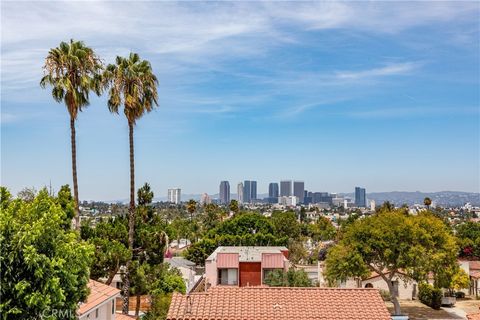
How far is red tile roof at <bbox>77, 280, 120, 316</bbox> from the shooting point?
70.6ft

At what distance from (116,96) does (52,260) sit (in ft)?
61.8

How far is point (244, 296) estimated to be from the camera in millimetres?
21953

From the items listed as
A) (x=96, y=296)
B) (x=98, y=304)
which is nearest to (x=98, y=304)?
(x=98, y=304)

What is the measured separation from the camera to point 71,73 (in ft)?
96.8

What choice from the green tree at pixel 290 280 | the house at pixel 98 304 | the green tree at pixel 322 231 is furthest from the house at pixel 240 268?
the green tree at pixel 322 231

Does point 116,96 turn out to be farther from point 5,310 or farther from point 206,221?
point 206,221

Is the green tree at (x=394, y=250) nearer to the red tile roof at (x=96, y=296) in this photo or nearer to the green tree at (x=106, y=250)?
the green tree at (x=106, y=250)

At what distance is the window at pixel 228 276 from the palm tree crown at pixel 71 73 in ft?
79.6

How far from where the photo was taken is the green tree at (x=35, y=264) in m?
13.9

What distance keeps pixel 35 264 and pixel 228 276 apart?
35.8 metres

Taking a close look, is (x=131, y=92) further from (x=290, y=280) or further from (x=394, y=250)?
(x=394, y=250)

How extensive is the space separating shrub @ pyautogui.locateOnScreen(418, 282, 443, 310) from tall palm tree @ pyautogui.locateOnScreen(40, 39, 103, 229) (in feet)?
119

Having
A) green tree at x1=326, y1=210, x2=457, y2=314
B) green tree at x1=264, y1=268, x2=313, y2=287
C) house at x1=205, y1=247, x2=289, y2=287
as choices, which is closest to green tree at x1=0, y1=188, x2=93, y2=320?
green tree at x1=264, y1=268, x2=313, y2=287

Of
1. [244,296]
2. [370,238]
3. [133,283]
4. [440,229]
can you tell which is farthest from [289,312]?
[440,229]
